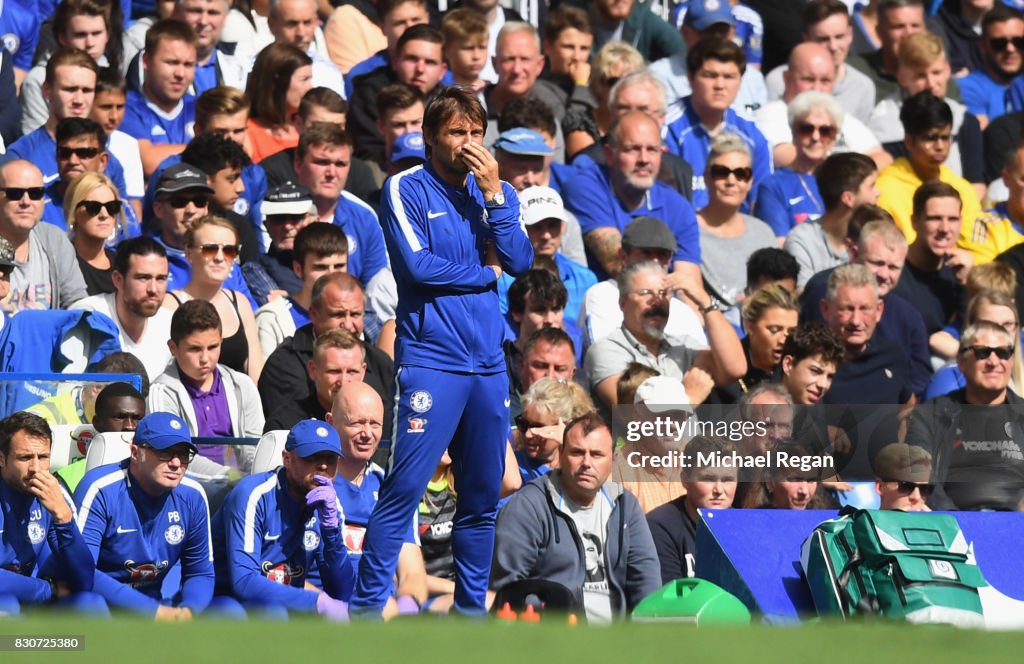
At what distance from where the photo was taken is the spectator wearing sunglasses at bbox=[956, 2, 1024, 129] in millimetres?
14555

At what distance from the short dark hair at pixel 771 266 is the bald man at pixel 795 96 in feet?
8.06

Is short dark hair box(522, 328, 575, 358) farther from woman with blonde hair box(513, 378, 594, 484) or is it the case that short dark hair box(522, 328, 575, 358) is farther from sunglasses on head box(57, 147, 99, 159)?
sunglasses on head box(57, 147, 99, 159)

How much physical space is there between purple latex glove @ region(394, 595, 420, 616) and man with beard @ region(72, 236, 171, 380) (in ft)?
6.92

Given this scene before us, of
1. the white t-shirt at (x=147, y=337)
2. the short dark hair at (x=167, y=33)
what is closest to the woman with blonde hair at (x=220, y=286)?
the white t-shirt at (x=147, y=337)

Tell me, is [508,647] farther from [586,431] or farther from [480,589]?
[586,431]

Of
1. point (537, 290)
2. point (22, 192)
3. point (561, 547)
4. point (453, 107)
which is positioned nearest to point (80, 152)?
point (22, 192)

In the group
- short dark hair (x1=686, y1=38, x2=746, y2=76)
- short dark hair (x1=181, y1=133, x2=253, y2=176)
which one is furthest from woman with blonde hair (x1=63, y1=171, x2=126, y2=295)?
short dark hair (x1=686, y1=38, x2=746, y2=76)

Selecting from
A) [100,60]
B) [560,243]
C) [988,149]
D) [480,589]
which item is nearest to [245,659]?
[480,589]

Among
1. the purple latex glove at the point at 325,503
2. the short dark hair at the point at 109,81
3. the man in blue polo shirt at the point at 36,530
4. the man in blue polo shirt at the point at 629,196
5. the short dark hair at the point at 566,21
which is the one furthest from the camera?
the short dark hair at the point at 566,21

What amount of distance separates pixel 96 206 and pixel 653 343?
319 centimetres

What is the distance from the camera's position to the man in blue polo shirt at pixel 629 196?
11.4m

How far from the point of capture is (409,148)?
1125cm

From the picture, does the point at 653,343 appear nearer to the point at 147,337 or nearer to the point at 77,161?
the point at 147,337

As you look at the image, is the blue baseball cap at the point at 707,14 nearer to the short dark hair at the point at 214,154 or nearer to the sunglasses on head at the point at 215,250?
the short dark hair at the point at 214,154
